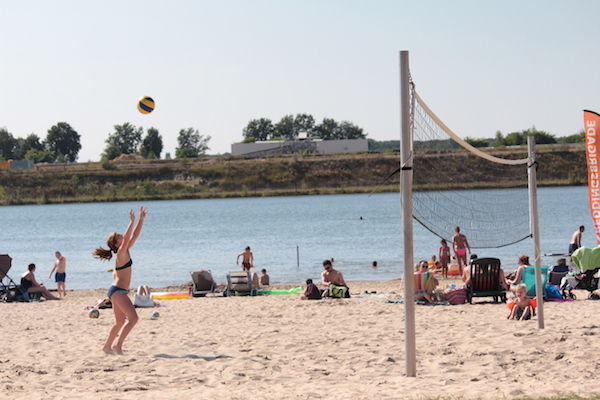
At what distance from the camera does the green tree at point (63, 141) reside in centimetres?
17500

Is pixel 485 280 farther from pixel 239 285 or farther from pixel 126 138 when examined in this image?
pixel 126 138

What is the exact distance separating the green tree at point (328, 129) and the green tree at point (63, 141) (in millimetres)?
49861

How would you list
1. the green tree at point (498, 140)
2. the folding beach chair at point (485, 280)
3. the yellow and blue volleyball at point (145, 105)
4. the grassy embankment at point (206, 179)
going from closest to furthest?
the folding beach chair at point (485, 280), the yellow and blue volleyball at point (145, 105), the grassy embankment at point (206, 179), the green tree at point (498, 140)

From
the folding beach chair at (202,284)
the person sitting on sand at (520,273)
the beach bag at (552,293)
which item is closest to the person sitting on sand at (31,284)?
the folding beach chair at (202,284)

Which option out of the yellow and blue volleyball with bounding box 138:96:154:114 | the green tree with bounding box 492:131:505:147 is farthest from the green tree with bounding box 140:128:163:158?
the yellow and blue volleyball with bounding box 138:96:154:114

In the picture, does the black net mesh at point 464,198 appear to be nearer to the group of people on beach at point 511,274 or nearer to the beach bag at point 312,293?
the group of people on beach at point 511,274

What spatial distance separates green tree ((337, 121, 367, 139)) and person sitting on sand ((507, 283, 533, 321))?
15203 centimetres

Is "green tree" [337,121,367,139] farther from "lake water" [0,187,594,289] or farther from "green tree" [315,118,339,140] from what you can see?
"lake water" [0,187,594,289]

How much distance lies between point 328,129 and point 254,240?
408 ft

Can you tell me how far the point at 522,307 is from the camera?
10.9 metres

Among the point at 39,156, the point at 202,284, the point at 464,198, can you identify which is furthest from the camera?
the point at 39,156

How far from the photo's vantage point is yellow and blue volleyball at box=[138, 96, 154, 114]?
67.9 ft

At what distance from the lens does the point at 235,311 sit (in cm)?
1346

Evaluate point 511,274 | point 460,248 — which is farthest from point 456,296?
point 460,248
